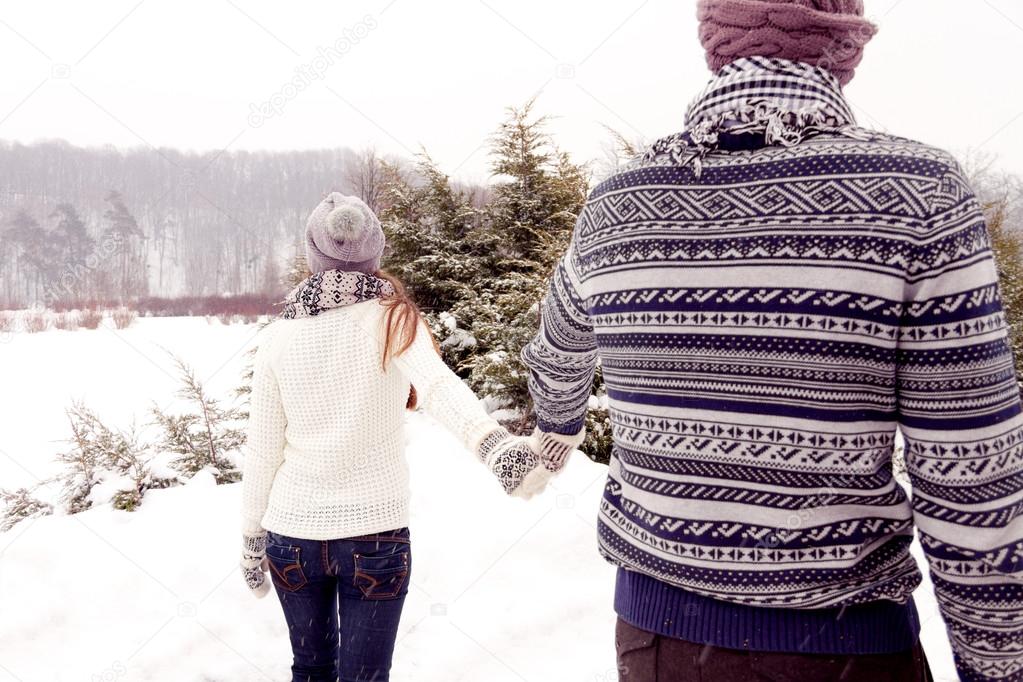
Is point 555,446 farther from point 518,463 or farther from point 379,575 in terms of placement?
point 379,575

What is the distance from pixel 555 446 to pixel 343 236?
1.02m

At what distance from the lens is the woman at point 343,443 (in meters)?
2.13

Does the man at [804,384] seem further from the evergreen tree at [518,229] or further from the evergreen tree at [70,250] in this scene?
the evergreen tree at [70,250]

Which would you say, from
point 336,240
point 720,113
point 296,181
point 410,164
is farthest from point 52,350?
point 720,113

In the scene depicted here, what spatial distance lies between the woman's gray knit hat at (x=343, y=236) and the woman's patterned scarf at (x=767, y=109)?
1347mm

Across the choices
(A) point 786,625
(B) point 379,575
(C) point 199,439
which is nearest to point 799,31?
(A) point 786,625

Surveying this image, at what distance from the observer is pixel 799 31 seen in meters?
1.08

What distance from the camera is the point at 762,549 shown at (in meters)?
1.03

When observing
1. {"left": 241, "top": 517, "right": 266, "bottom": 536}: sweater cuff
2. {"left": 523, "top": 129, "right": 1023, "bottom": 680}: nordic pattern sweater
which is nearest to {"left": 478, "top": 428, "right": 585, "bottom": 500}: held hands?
{"left": 523, "top": 129, "right": 1023, "bottom": 680}: nordic pattern sweater

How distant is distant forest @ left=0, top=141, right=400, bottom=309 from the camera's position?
925cm

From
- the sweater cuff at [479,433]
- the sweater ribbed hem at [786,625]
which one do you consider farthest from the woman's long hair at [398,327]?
the sweater ribbed hem at [786,625]

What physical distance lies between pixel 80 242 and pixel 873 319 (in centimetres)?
1067

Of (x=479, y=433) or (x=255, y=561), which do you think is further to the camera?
(x=255, y=561)

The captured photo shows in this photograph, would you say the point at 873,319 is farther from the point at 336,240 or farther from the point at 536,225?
the point at 536,225
